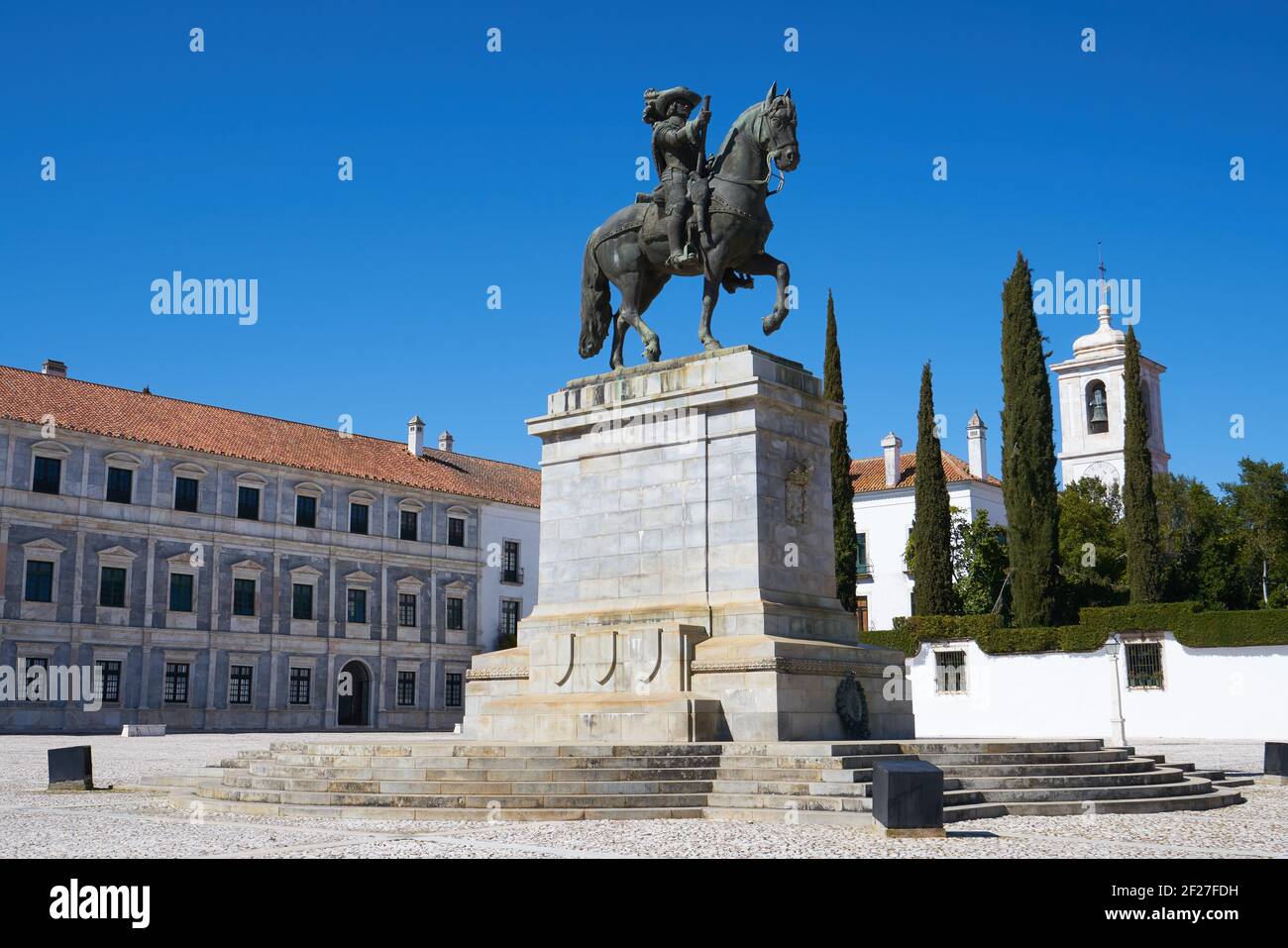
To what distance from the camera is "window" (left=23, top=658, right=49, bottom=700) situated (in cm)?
4347

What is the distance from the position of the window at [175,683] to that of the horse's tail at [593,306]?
3442 centimetres

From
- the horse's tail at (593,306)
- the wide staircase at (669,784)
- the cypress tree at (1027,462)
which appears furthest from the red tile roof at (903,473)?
the wide staircase at (669,784)

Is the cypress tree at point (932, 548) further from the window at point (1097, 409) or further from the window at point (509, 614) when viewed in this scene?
the window at point (509, 614)

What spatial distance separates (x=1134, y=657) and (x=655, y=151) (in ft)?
94.6

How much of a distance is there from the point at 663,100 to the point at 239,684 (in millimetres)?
38084

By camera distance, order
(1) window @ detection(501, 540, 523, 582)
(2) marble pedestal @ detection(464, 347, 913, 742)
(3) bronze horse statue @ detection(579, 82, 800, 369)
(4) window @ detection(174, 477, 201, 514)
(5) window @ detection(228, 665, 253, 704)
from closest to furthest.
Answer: (2) marble pedestal @ detection(464, 347, 913, 742) → (3) bronze horse statue @ detection(579, 82, 800, 369) → (4) window @ detection(174, 477, 201, 514) → (5) window @ detection(228, 665, 253, 704) → (1) window @ detection(501, 540, 523, 582)

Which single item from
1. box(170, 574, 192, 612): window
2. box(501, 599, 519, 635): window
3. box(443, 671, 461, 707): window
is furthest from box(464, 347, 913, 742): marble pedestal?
box(501, 599, 519, 635): window

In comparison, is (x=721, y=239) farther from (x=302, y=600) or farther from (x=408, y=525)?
(x=408, y=525)

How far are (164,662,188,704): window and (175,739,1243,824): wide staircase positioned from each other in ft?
116

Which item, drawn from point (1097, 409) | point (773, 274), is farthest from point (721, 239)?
point (1097, 409)

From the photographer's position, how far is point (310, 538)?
52.8 m

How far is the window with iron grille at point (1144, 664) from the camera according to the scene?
3928cm

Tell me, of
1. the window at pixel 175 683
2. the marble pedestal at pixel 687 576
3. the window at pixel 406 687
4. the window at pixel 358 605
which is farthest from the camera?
the window at pixel 406 687

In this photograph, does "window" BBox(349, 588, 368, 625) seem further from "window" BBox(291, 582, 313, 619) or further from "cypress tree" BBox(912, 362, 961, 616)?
"cypress tree" BBox(912, 362, 961, 616)
